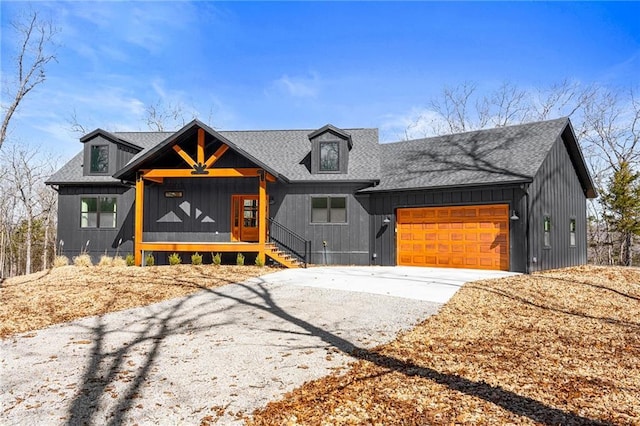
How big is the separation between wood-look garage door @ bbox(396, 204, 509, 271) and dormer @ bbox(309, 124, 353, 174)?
132 inches

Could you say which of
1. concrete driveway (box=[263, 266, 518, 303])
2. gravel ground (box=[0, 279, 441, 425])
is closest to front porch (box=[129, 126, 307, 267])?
concrete driveway (box=[263, 266, 518, 303])

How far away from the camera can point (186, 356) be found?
A: 16.9ft

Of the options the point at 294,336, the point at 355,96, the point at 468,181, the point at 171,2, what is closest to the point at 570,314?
the point at 294,336

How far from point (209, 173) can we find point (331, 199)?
509 centimetres

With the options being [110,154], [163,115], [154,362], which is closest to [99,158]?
[110,154]

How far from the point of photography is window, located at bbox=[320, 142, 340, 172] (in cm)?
1681

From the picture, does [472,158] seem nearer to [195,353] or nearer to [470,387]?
[470,387]

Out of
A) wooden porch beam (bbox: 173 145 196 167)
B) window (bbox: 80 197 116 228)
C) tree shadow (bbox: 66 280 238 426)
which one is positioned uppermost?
wooden porch beam (bbox: 173 145 196 167)

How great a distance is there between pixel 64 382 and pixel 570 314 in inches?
340

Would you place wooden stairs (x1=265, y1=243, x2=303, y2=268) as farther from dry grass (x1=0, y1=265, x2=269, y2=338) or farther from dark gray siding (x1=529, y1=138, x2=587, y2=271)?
dark gray siding (x1=529, y1=138, x2=587, y2=271)

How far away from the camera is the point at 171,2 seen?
1192cm

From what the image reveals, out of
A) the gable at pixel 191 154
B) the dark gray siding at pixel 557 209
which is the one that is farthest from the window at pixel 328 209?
the dark gray siding at pixel 557 209

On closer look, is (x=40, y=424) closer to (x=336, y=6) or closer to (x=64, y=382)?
(x=64, y=382)

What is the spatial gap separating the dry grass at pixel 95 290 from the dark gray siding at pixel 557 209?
31.3 feet
